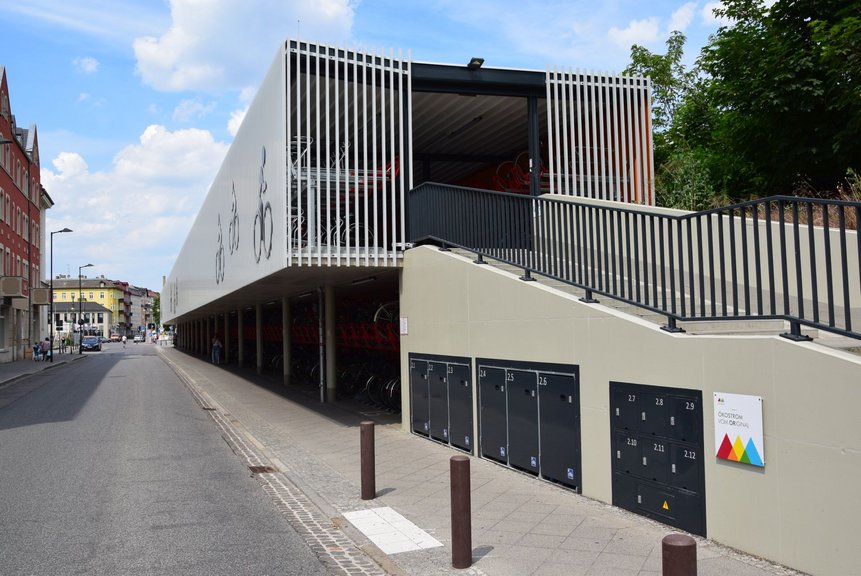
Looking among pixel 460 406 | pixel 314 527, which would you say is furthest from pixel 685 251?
pixel 314 527

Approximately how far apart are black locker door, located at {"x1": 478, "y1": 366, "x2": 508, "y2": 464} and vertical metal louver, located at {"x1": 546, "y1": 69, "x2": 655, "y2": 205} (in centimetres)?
608

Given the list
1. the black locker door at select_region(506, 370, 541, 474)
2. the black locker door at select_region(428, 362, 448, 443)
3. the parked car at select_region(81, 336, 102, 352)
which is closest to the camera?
the black locker door at select_region(506, 370, 541, 474)

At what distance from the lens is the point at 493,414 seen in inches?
372

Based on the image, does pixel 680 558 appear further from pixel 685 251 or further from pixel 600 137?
pixel 600 137

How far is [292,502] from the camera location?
26.4ft

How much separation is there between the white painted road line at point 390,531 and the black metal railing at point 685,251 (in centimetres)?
291

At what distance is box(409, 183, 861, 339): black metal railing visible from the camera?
5.62 metres

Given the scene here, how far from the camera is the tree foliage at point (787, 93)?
1288cm

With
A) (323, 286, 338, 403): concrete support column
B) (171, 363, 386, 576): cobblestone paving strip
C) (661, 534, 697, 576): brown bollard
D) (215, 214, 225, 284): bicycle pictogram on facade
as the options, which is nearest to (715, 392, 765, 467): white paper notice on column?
(661, 534, 697, 576): brown bollard

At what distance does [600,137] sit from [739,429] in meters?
10.5

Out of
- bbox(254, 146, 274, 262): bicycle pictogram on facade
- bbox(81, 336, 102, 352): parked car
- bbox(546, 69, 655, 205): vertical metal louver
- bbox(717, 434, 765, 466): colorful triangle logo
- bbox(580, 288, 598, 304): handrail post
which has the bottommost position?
bbox(81, 336, 102, 352): parked car

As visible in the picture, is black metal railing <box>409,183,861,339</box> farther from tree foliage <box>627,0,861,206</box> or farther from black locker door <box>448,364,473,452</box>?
tree foliage <box>627,0,861,206</box>

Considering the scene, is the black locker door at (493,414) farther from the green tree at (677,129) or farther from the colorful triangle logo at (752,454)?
the green tree at (677,129)

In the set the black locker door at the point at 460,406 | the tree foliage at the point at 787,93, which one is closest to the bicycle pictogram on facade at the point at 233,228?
the black locker door at the point at 460,406
